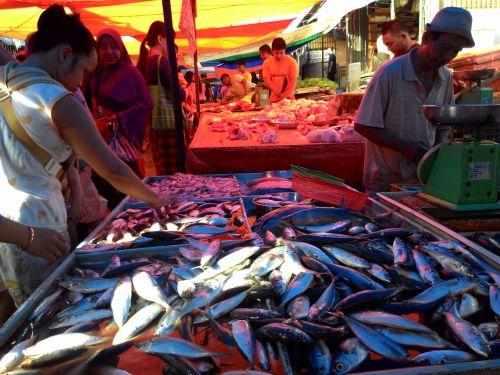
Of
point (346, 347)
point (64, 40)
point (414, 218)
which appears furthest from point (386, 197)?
point (64, 40)

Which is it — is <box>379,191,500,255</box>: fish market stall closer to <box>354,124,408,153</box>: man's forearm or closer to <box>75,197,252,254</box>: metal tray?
<box>354,124,408,153</box>: man's forearm

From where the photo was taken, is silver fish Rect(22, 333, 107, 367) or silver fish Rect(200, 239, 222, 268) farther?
silver fish Rect(200, 239, 222, 268)

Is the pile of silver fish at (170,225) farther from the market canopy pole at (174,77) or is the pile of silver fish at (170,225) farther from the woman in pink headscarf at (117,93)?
the market canopy pole at (174,77)

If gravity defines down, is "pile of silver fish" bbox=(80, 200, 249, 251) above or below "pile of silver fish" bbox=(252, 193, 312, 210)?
below

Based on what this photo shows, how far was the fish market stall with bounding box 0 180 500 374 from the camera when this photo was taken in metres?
1.19

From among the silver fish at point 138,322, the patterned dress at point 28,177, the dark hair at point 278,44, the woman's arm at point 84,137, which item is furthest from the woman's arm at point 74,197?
the dark hair at point 278,44

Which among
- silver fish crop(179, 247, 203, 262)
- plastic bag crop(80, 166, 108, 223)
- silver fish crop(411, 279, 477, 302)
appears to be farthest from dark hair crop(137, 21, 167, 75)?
silver fish crop(411, 279, 477, 302)

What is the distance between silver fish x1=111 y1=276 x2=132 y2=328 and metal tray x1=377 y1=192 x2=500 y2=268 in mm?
1571

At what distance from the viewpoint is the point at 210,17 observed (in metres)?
13.2

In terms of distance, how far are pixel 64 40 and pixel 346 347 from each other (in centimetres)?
207

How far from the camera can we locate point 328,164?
4.49 m

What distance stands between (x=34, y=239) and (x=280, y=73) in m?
8.89

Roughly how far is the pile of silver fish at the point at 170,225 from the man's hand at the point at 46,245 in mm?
248

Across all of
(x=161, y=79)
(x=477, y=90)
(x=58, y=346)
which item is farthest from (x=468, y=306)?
(x=161, y=79)
